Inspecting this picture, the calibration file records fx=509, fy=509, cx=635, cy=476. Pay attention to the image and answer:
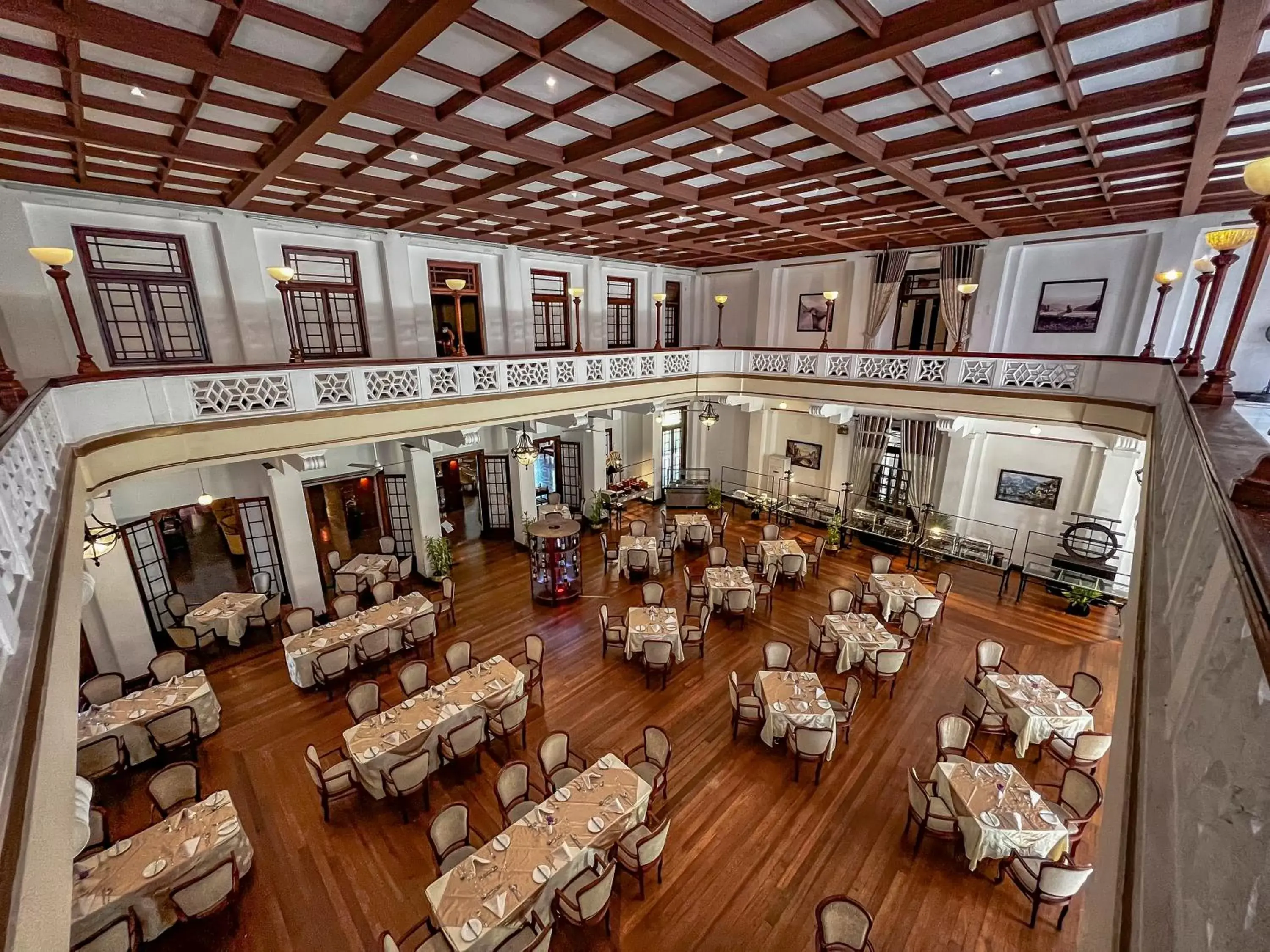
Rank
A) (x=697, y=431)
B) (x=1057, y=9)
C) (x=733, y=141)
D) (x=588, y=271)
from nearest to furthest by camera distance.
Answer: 1. (x=1057, y=9)
2. (x=733, y=141)
3. (x=588, y=271)
4. (x=697, y=431)

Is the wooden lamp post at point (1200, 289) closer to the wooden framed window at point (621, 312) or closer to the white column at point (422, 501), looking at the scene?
the wooden framed window at point (621, 312)

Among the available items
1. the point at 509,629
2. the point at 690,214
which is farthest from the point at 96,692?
the point at 690,214

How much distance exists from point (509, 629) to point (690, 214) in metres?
8.60

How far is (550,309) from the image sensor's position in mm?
13352

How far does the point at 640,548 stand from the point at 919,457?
7.86 metres

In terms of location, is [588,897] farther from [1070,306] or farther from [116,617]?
[1070,306]

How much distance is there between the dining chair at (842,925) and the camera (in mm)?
4293

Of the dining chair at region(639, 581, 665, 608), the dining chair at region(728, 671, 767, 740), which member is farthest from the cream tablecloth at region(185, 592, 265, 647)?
the dining chair at region(728, 671, 767, 740)

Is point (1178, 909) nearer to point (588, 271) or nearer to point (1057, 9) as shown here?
point (1057, 9)

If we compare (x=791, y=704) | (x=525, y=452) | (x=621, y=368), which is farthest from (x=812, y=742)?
(x=621, y=368)

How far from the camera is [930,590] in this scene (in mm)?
10273

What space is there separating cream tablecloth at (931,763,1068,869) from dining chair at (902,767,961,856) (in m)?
0.08

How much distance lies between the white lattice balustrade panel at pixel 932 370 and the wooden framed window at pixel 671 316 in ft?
26.2

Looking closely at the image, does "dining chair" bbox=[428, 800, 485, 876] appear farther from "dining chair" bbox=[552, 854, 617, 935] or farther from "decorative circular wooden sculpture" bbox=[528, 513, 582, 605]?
"decorative circular wooden sculpture" bbox=[528, 513, 582, 605]
